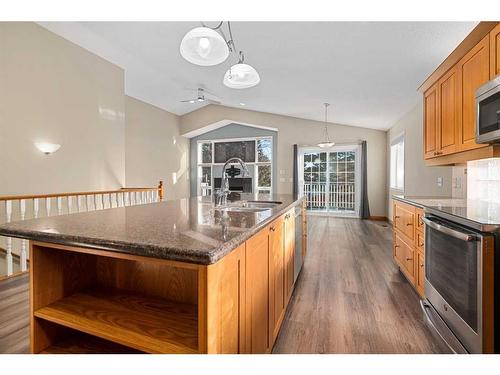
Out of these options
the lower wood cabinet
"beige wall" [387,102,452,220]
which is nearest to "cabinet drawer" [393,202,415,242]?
the lower wood cabinet

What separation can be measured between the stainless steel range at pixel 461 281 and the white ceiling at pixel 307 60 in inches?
74.0

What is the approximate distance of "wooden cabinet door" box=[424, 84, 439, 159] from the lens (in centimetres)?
269

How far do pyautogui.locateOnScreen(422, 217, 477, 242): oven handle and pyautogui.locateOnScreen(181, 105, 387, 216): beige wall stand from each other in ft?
17.7

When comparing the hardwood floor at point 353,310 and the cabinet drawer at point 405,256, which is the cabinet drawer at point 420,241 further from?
the hardwood floor at point 353,310

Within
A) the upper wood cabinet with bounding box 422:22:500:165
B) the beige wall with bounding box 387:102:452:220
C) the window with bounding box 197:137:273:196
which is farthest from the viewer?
the window with bounding box 197:137:273:196

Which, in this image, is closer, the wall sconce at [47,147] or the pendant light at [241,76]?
the pendant light at [241,76]

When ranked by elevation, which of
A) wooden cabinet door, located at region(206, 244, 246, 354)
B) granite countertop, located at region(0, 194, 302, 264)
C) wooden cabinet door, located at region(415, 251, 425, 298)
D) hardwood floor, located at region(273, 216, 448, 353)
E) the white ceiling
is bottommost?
hardwood floor, located at region(273, 216, 448, 353)

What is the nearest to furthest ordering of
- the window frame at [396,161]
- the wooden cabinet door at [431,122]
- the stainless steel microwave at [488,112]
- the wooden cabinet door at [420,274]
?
the stainless steel microwave at [488,112], the wooden cabinet door at [420,274], the wooden cabinet door at [431,122], the window frame at [396,161]

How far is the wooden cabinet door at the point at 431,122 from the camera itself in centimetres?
269

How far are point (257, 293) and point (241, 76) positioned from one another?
5.29ft

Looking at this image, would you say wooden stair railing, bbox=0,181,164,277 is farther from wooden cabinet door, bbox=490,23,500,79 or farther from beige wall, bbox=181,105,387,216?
wooden cabinet door, bbox=490,23,500,79

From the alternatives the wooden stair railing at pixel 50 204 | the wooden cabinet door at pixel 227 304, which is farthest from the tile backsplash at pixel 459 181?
the wooden stair railing at pixel 50 204
